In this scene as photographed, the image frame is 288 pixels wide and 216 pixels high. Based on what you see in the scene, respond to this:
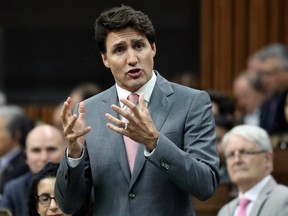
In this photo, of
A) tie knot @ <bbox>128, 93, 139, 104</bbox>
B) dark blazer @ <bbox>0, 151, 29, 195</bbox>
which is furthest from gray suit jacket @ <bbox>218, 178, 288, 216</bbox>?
dark blazer @ <bbox>0, 151, 29, 195</bbox>

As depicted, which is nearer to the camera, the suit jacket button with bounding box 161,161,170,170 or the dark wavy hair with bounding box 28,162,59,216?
the suit jacket button with bounding box 161,161,170,170

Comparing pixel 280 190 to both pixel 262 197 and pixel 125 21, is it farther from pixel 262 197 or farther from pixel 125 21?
pixel 125 21

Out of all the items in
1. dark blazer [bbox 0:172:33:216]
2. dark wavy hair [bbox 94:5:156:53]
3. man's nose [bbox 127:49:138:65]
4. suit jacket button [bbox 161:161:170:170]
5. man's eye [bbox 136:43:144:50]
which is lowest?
dark blazer [bbox 0:172:33:216]

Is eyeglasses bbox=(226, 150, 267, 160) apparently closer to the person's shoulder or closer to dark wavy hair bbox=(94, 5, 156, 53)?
the person's shoulder

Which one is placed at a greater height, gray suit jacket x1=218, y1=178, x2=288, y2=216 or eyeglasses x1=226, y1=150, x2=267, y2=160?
eyeglasses x1=226, y1=150, x2=267, y2=160

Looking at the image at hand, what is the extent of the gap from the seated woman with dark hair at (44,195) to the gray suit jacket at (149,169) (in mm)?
729

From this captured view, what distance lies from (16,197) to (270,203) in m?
1.69

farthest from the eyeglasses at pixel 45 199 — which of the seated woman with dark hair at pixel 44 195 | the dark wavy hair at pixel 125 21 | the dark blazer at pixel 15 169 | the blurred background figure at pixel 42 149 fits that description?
the dark blazer at pixel 15 169

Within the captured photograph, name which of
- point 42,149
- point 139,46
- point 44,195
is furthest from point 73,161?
point 42,149

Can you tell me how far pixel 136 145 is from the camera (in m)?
4.15

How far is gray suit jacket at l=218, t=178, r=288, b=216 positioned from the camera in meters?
5.49

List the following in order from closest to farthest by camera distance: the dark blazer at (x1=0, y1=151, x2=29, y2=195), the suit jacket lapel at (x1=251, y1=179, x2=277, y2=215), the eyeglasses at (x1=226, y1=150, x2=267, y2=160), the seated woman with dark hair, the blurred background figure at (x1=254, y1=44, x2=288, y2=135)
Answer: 1. the seated woman with dark hair
2. the suit jacket lapel at (x1=251, y1=179, x2=277, y2=215)
3. the eyeglasses at (x1=226, y1=150, x2=267, y2=160)
4. the dark blazer at (x1=0, y1=151, x2=29, y2=195)
5. the blurred background figure at (x1=254, y1=44, x2=288, y2=135)

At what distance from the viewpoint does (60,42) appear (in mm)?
10047

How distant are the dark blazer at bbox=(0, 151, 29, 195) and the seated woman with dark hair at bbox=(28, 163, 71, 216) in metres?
2.29
